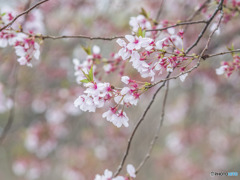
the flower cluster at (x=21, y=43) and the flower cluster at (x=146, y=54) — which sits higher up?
the flower cluster at (x=21, y=43)

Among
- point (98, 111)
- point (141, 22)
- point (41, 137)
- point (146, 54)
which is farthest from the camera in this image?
point (98, 111)

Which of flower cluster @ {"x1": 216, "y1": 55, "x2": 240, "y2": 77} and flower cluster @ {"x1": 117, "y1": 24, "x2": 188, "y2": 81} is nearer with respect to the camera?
flower cluster @ {"x1": 117, "y1": 24, "x2": 188, "y2": 81}

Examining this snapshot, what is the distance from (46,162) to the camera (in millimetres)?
5422

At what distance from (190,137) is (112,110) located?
4.23 meters

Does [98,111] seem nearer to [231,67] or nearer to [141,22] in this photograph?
[141,22]

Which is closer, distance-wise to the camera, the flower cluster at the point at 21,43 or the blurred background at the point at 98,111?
the flower cluster at the point at 21,43

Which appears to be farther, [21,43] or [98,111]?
[98,111]

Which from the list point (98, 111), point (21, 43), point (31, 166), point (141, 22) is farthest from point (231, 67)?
point (31, 166)

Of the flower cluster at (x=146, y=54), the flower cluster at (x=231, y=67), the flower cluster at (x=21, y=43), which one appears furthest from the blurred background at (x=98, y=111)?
the flower cluster at (x=146, y=54)

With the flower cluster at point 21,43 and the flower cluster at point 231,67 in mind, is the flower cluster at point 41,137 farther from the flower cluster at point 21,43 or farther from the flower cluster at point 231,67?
the flower cluster at point 231,67

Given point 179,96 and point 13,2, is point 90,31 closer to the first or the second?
point 13,2

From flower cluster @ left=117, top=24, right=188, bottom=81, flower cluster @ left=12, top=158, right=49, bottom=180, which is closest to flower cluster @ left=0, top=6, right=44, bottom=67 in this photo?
flower cluster @ left=117, top=24, right=188, bottom=81

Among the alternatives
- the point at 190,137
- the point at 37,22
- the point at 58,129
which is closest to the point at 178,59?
the point at 37,22

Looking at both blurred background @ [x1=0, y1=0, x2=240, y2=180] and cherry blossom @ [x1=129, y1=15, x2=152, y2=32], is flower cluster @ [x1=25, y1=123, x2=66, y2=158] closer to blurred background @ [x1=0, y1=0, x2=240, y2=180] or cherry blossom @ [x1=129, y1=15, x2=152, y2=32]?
blurred background @ [x1=0, y1=0, x2=240, y2=180]
